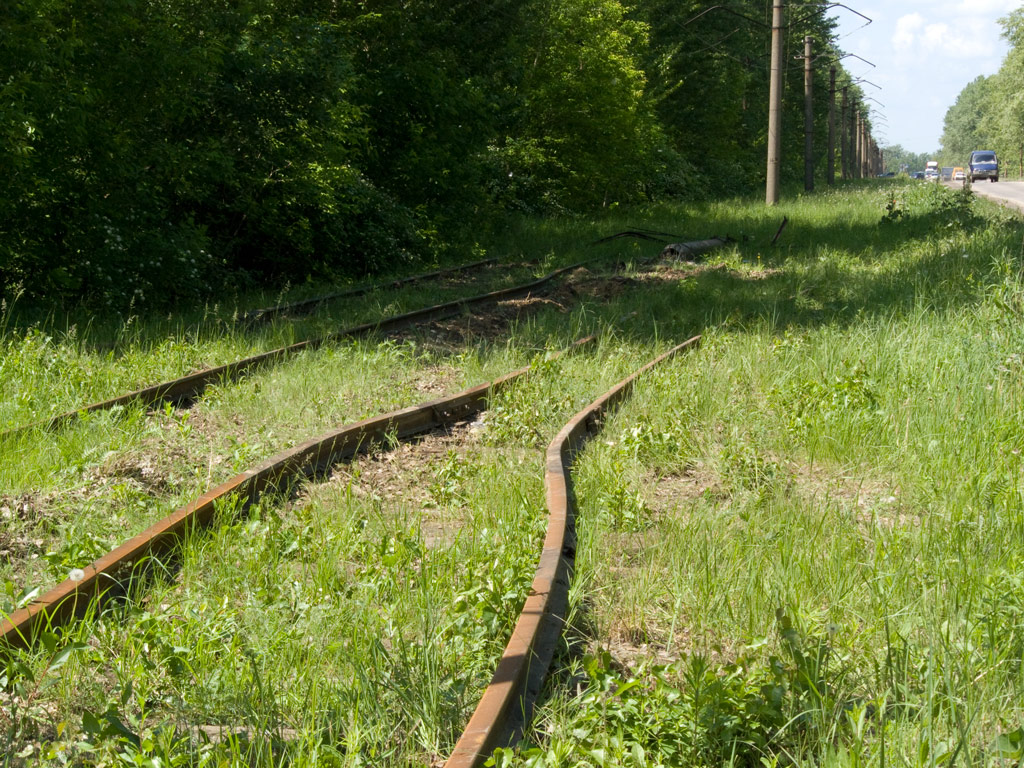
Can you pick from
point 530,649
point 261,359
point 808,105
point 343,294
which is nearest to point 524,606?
point 530,649

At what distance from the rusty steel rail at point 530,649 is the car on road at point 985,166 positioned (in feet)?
235

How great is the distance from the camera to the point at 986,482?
15.3 ft

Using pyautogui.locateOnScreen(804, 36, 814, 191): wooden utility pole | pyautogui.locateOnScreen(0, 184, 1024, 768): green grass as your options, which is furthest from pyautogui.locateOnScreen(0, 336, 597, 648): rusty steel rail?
pyautogui.locateOnScreen(804, 36, 814, 191): wooden utility pole

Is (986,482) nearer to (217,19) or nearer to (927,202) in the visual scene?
(217,19)

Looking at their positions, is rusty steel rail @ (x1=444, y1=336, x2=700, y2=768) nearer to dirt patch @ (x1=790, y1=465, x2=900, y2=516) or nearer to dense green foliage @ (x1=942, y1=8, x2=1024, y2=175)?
dirt patch @ (x1=790, y1=465, x2=900, y2=516)

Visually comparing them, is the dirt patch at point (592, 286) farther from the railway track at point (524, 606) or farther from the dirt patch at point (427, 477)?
the dirt patch at point (427, 477)

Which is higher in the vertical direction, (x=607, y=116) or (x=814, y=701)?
(x=607, y=116)

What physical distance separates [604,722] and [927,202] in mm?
26365

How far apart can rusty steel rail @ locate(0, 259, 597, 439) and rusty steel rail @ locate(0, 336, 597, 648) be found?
169 cm

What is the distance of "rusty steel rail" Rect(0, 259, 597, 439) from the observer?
20.0 ft

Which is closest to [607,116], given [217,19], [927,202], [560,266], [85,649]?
[927,202]

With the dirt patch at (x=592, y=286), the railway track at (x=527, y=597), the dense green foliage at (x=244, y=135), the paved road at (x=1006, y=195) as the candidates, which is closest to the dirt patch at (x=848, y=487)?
the railway track at (x=527, y=597)

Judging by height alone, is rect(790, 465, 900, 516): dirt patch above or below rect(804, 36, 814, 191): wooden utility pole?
below

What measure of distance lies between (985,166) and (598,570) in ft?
246
